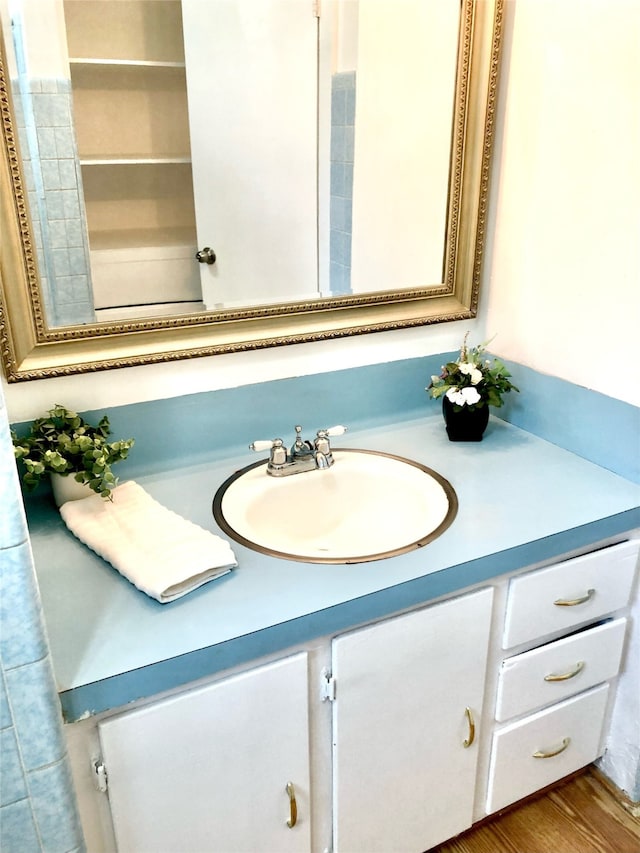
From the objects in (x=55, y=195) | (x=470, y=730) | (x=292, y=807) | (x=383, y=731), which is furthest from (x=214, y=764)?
(x=55, y=195)

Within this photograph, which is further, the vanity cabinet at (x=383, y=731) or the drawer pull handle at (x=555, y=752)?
the drawer pull handle at (x=555, y=752)

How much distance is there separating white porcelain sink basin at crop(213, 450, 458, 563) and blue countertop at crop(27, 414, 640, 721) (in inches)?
1.2

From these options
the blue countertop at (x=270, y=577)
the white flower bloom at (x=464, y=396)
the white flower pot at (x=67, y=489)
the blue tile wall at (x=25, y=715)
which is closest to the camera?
the blue tile wall at (x=25, y=715)

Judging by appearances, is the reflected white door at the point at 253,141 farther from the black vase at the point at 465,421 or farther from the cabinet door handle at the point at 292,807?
the cabinet door handle at the point at 292,807

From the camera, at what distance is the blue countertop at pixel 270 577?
905 millimetres

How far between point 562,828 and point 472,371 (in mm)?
945

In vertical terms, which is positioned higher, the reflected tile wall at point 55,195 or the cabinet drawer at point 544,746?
the reflected tile wall at point 55,195

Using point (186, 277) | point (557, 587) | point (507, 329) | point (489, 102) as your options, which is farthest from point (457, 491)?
point (489, 102)

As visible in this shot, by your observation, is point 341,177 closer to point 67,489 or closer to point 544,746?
point 67,489

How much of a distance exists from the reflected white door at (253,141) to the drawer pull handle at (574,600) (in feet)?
2.50

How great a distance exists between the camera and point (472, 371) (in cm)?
145

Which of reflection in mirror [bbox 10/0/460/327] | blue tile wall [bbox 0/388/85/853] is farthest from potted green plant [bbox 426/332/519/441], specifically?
blue tile wall [bbox 0/388/85/853]

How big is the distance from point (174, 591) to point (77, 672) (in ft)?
0.55

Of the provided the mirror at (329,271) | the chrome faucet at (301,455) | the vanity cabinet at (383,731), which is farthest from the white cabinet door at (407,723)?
the mirror at (329,271)
